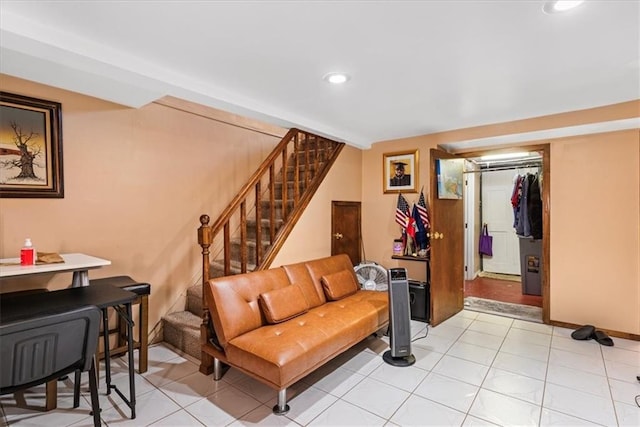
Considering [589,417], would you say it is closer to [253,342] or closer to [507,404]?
[507,404]

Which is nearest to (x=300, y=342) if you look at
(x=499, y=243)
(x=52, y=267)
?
(x=52, y=267)

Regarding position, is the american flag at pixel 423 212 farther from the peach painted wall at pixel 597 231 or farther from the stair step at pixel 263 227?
the stair step at pixel 263 227

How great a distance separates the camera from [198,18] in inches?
65.7

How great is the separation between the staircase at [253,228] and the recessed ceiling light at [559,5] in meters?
2.25

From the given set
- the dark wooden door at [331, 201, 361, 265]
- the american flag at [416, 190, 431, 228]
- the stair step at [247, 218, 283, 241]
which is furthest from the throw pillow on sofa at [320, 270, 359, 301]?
the american flag at [416, 190, 431, 228]

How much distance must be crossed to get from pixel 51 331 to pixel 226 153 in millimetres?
2643

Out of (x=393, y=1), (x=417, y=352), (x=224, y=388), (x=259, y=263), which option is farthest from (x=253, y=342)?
(x=393, y=1)

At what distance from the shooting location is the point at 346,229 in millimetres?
4402

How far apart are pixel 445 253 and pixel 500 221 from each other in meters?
3.19

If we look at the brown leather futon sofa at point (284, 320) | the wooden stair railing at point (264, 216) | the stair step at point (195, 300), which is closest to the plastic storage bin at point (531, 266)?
the brown leather futon sofa at point (284, 320)

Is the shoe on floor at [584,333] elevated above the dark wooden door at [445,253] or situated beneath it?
situated beneath

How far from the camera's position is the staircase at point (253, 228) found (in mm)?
2676

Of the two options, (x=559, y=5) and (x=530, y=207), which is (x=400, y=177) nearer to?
(x=530, y=207)

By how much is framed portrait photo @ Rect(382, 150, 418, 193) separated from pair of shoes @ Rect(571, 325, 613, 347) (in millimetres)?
2234
